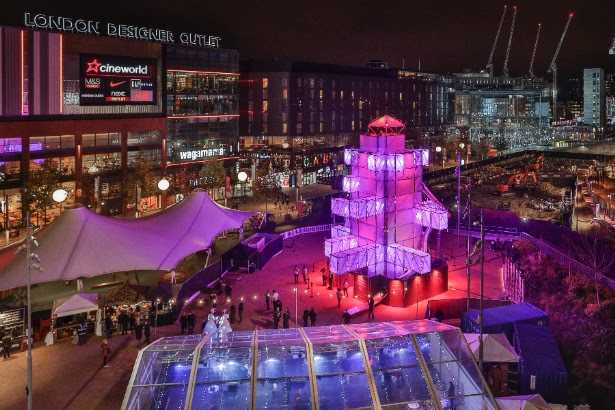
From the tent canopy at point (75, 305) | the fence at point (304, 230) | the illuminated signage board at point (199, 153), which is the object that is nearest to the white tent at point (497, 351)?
the tent canopy at point (75, 305)

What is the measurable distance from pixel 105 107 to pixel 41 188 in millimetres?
11214

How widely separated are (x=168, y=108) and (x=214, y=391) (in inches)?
1981

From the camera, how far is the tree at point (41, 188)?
45.5 meters

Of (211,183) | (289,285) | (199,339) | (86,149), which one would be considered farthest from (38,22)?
(199,339)

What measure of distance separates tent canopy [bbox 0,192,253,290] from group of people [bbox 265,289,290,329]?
15.4 ft

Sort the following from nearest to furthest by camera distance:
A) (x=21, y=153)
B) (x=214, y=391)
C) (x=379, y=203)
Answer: (x=214, y=391), (x=379, y=203), (x=21, y=153)

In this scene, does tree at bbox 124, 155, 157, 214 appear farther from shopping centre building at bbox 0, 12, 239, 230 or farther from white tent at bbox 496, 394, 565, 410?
white tent at bbox 496, 394, 565, 410

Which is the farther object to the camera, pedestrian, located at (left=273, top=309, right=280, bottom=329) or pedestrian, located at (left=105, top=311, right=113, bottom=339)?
pedestrian, located at (left=273, top=309, right=280, bottom=329)

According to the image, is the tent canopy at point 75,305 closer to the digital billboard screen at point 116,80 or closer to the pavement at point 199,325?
the pavement at point 199,325

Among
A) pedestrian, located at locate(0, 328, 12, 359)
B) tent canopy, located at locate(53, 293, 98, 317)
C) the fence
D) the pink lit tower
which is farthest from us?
the fence

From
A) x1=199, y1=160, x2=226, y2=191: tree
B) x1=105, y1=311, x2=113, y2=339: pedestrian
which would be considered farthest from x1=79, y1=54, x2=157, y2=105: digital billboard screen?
x1=105, y1=311, x2=113, y2=339: pedestrian

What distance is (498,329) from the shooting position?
2394 cm

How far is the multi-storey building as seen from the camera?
8644 centimetres

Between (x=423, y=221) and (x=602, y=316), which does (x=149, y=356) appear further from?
(x=423, y=221)
